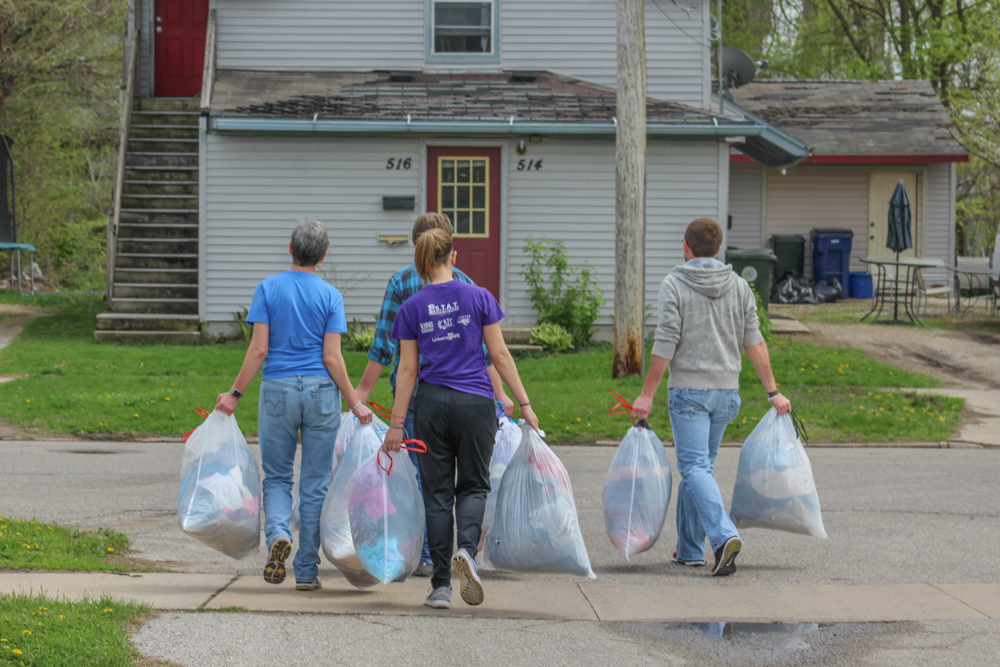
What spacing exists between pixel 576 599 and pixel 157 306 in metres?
11.4

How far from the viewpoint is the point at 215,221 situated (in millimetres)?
14953

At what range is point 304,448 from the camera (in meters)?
5.01

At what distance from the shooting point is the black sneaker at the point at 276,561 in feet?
15.9

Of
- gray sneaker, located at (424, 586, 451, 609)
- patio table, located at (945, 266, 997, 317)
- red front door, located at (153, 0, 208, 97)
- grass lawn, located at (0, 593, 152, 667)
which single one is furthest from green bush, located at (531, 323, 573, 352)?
grass lawn, located at (0, 593, 152, 667)

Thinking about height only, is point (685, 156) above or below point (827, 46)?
below

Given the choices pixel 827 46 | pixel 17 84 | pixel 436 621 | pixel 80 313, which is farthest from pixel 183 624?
pixel 827 46

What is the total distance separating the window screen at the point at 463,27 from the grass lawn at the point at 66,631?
13490 mm

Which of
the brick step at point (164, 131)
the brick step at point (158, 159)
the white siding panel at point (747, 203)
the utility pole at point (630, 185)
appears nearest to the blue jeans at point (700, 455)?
the utility pole at point (630, 185)

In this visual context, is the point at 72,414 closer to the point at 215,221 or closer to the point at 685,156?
the point at 215,221

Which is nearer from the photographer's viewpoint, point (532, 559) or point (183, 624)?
point (183, 624)

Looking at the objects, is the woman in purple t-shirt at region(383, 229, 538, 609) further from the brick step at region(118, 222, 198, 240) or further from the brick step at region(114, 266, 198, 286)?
the brick step at region(118, 222, 198, 240)

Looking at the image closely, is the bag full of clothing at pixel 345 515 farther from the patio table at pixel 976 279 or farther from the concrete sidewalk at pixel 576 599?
the patio table at pixel 976 279

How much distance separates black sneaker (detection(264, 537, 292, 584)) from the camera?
4855 mm

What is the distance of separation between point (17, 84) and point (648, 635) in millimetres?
19819
